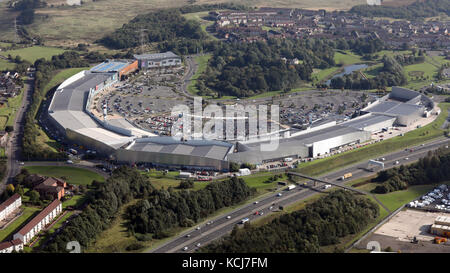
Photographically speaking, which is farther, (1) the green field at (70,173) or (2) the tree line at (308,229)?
(1) the green field at (70,173)

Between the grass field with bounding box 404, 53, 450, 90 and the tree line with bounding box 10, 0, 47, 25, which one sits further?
the tree line with bounding box 10, 0, 47, 25

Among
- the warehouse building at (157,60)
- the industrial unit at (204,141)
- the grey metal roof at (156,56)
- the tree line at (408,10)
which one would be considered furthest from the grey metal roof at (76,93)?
the tree line at (408,10)

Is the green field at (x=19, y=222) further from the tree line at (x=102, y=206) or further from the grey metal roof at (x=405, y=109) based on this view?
the grey metal roof at (x=405, y=109)

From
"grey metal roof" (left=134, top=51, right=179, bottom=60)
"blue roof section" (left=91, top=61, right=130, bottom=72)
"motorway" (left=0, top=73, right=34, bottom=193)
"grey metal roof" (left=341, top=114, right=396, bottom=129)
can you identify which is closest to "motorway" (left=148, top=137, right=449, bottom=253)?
"grey metal roof" (left=341, top=114, right=396, bottom=129)

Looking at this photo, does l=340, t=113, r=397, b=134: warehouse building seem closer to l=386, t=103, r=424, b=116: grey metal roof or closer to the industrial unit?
the industrial unit

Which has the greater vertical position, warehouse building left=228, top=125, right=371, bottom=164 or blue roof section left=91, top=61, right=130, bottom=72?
blue roof section left=91, top=61, right=130, bottom=72

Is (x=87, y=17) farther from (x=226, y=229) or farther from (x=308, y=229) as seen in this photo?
(x=308, y=229)
